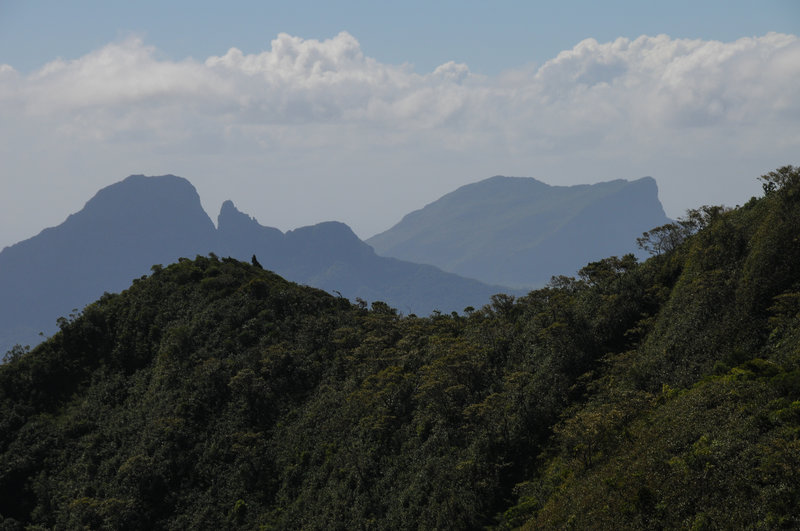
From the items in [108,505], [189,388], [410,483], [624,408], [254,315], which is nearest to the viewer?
[624,408]

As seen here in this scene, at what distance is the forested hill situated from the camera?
1235 inches

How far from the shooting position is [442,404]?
50.9 meters

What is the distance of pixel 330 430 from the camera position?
57.2m

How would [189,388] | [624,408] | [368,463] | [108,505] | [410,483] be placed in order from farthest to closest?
[189,388]
[108,505]
[368,463]
[410,483]
[624,408]

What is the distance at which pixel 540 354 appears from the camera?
51781 mm

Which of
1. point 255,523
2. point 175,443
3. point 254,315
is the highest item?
point 254,315

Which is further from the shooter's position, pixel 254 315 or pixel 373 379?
pixel 254 315

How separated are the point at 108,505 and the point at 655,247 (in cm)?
5708

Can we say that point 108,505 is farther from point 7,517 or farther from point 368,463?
point 368,463

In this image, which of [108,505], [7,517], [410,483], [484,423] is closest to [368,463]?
[410,483]

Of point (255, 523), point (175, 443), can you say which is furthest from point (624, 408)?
point (175, 443)

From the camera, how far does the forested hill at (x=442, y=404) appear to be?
103 ft

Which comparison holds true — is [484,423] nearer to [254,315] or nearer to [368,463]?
[368,463]

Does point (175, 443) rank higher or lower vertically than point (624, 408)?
higher
